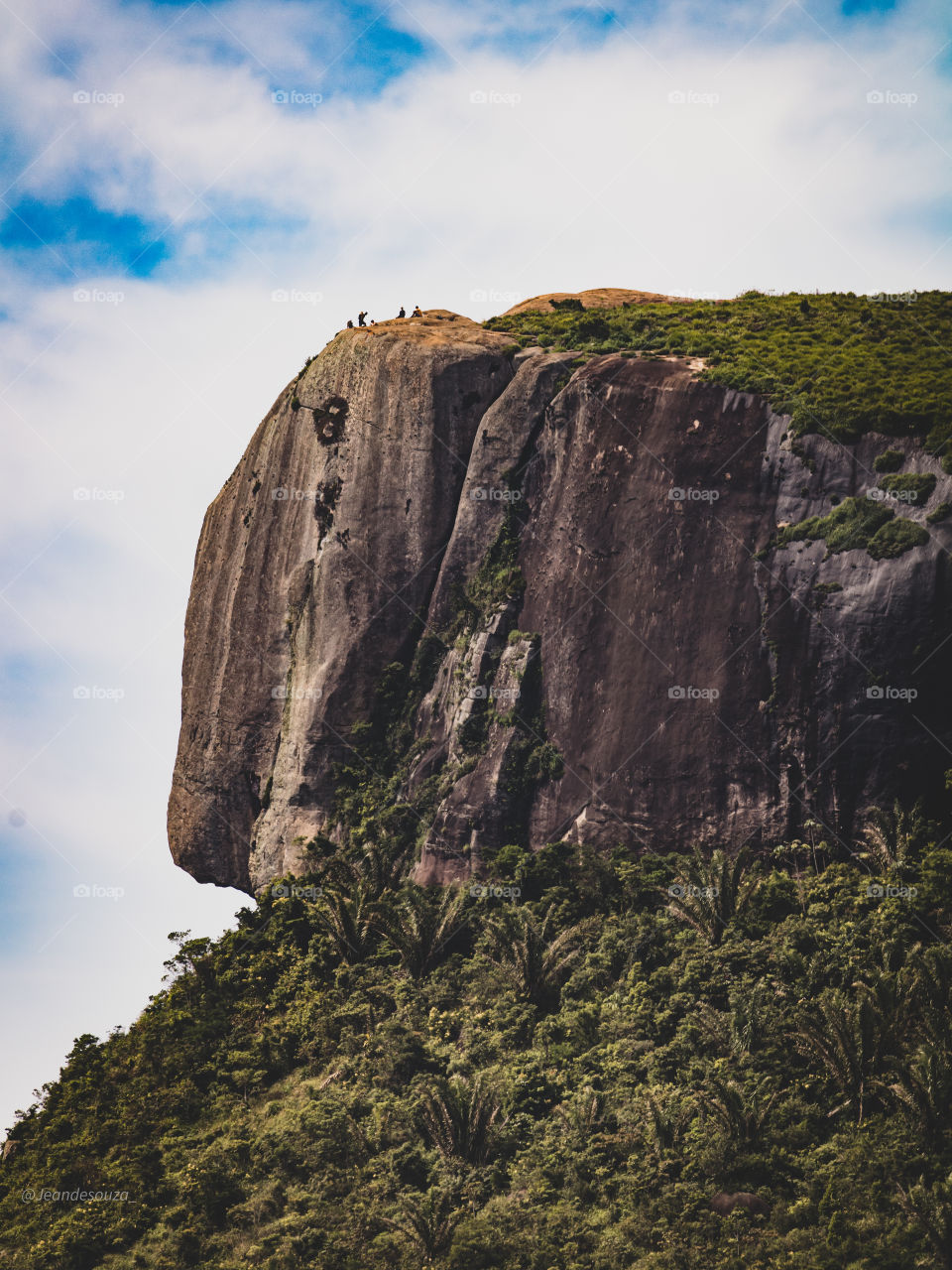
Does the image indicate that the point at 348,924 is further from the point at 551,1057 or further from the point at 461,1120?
the point at 461,1120

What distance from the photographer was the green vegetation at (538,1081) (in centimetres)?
2492

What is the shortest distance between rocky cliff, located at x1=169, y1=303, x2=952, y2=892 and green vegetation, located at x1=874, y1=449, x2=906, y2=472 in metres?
0.17

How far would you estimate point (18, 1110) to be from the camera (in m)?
35.8

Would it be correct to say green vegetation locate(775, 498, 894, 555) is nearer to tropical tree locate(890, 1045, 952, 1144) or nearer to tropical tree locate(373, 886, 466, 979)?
tropical tree locate(373, 886, 466, 979)

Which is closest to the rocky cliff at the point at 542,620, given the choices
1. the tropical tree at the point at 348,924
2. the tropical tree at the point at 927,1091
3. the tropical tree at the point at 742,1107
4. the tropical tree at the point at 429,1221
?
the tropical tree at the point at 348,924

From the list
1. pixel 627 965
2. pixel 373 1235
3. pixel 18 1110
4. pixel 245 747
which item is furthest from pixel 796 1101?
pixel 245 747

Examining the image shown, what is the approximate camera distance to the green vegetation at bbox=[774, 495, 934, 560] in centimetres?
3181

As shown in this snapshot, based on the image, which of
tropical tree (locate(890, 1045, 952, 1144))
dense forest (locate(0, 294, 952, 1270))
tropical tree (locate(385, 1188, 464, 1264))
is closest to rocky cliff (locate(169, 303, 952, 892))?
dense forest (locate(0, 294, 952, 1270))

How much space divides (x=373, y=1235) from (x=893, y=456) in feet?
62.1

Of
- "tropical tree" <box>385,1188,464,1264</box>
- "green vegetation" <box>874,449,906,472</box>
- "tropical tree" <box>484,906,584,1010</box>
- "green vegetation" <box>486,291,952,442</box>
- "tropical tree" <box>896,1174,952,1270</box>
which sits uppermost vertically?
"green vegetation" <box>486,291,952,442</box>

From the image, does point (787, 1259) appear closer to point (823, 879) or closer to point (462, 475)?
point (823, 879)

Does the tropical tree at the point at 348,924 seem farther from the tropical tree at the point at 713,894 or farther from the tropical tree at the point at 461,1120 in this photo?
the tropical tree at the point at 713,894

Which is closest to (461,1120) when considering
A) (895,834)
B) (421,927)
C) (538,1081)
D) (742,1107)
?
(538,1081)

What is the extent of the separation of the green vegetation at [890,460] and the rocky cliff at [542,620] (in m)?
0.17
